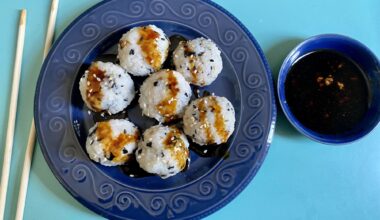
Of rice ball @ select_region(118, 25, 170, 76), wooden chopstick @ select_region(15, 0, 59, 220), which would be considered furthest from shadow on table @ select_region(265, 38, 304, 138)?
wooden chopstick @ select_region(15, 0, 59, 220)

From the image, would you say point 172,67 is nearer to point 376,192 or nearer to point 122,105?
point 122,105

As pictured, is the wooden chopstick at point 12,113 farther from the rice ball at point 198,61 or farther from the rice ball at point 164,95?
the rice ball at point 198,61

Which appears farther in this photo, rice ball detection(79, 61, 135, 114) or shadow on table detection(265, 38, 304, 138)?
shadow on table detection(265, 38, 304, 138)

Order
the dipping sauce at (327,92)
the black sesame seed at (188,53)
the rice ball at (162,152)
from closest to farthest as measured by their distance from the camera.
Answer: the rice ball at (162,152), the black sesame seed at (188,53), the dipping sauce at (327,92)

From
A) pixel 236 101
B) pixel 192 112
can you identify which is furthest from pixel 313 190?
pixel 192 112

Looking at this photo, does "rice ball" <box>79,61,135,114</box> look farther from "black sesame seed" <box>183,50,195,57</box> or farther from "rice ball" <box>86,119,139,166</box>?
"black sesame seed" <box>183,50,195,57</box>

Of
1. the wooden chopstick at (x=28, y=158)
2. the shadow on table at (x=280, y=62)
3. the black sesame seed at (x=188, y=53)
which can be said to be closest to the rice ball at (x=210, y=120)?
the black sesame seed at (x=188, y=53)

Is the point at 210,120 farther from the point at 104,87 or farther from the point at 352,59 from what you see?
the point at 352,59
